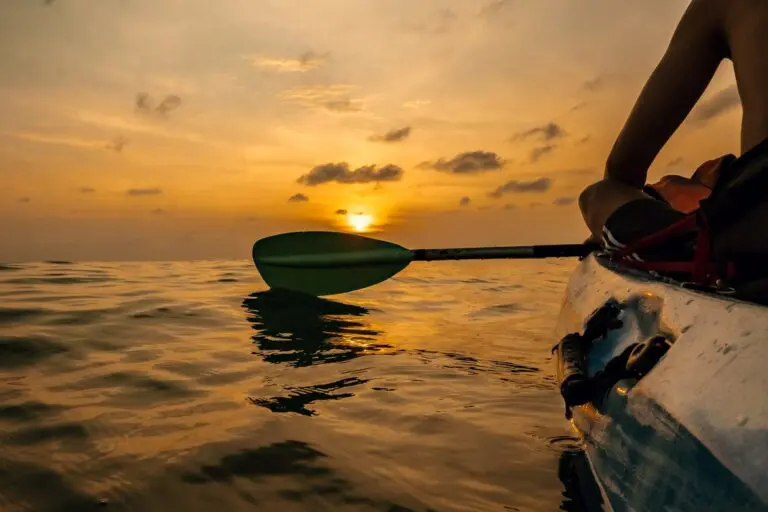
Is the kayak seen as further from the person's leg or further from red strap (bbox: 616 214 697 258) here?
the person's leg

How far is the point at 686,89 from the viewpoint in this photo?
240 centimetres

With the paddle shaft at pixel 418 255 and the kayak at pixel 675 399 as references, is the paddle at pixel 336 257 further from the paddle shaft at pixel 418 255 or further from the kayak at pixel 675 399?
the kayak at pixel 675 399

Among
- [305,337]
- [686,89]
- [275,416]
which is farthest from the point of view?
[305,337]

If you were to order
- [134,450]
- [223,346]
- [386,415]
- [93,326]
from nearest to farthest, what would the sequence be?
[134,450], [386,415], [223,346], [93,326]

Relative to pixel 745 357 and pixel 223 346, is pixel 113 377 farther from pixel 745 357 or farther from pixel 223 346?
pixel 745 357

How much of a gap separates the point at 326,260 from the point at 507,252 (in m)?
2.13

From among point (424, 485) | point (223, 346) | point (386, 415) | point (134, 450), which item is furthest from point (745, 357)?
point (223, 346)

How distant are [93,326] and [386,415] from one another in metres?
3.51

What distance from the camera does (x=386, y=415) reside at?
118 inches

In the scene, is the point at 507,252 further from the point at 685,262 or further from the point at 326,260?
the point at 685,262

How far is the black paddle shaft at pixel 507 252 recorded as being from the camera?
182 inches

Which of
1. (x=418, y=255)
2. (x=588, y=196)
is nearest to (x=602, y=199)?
(x=588, y=196)

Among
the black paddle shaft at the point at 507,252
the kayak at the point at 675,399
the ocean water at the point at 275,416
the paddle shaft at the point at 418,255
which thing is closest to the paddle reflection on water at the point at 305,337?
the ocean water at the point at 275,416

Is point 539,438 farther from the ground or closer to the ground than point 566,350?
closer to the ground
